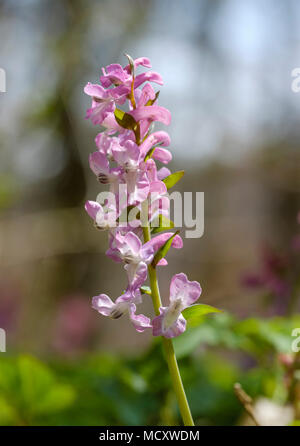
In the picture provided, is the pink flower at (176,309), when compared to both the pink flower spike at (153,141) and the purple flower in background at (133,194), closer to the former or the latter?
the purple flower in background at (133,194)

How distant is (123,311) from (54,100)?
288 centimetres

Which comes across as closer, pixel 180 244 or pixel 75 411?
pixel 180 244

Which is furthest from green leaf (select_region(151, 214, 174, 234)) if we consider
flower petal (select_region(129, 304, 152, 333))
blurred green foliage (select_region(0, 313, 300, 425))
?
blurred green foliage (select_region(0, 313, 300, 425))

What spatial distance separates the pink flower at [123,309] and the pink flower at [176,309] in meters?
0.02

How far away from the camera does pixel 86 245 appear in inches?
123

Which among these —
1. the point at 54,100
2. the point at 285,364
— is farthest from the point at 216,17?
the point at 285,364

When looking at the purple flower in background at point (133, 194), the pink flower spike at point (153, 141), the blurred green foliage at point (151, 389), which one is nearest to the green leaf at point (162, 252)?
the purple flower in background at point (133, 194)

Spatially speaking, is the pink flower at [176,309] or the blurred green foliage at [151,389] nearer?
the pink flower at [176,309]

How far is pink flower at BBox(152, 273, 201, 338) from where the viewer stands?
0.55 metres

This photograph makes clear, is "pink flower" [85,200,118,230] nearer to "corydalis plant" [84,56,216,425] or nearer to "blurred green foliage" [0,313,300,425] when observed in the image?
"corydalis plant" [84,56,216,425]

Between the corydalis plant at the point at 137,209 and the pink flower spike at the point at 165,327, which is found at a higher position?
the corydalis plant at the point at 137,209

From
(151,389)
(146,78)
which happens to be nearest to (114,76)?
(146,78)

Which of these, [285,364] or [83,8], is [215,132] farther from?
[285,364]

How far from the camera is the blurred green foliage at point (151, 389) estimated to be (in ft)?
3.41
